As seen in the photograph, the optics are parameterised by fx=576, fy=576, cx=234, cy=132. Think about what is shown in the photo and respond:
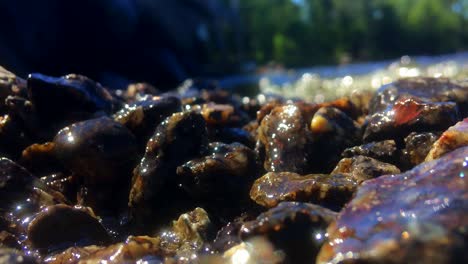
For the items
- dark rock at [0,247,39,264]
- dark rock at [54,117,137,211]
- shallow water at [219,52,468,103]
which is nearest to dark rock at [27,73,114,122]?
dark rock at [54,117,137,211]

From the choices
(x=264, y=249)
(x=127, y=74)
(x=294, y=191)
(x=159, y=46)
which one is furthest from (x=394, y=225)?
(x=159, y=46)

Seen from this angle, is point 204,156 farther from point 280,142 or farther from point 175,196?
point 280,142

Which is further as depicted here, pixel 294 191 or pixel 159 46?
pixel 159 46

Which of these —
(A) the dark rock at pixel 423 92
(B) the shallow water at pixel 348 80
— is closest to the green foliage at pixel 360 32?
(B) the shallow water at pixel 348 80

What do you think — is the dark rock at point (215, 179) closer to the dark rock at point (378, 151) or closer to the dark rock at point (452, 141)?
the dark rock at point (378, 151)

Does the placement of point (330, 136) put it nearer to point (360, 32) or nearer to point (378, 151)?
point (378, 151)

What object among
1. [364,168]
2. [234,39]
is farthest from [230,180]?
[234,39]

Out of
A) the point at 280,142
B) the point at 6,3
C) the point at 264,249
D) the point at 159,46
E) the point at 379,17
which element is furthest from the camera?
the point at 379,17
